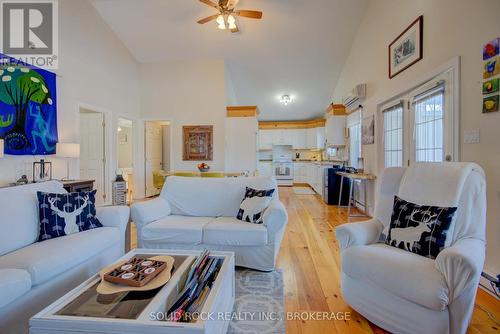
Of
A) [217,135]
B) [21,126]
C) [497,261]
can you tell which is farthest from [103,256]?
[217,135]

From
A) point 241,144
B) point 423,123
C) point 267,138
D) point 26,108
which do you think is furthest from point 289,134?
point 26,108

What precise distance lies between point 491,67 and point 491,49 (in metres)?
0.14

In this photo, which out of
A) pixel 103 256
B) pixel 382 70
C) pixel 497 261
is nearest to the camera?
pixel 497 261

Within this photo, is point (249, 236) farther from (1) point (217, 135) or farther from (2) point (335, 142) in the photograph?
(2) point (335, 142)

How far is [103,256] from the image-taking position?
2.13 m

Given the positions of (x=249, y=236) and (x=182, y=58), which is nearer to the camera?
(x=249, y=236)

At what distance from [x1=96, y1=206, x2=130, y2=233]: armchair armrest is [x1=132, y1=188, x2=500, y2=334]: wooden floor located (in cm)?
110

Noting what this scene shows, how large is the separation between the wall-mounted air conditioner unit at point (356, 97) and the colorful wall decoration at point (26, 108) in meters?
5.08

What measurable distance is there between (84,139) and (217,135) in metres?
2.77

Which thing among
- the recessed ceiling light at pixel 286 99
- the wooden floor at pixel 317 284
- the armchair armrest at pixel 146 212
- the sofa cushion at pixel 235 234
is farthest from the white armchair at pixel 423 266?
the recessed ceiling light at pixel 286 99

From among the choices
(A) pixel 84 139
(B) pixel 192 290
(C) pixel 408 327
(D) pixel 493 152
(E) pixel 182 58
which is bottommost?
(C) pixel 408 327

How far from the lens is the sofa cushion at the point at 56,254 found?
1.54 meters

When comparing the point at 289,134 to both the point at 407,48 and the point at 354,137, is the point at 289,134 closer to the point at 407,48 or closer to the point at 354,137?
the point at 354,137

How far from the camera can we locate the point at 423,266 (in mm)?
1424
